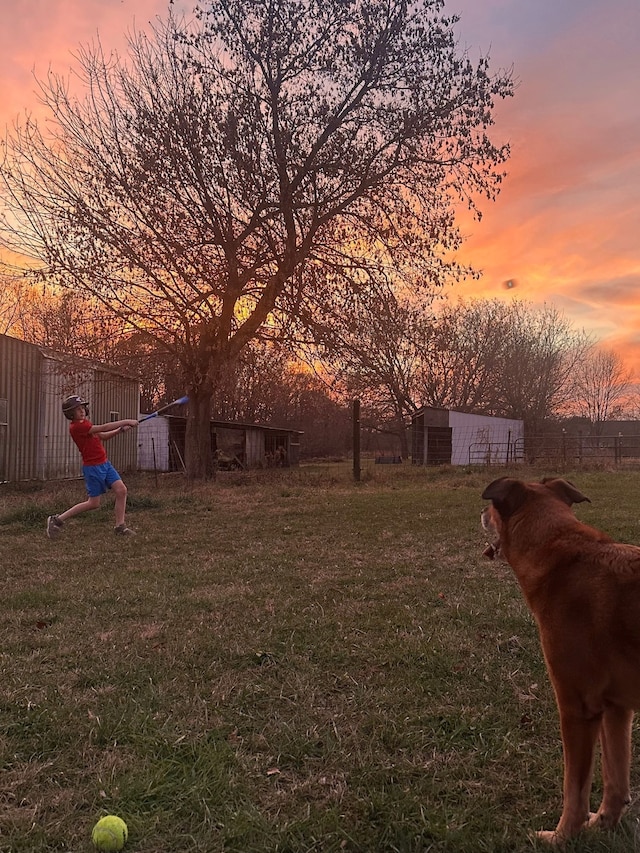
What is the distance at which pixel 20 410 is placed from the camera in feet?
54.4

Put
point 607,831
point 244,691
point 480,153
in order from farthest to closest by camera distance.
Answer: point 480,153 → point 244,691 → point 607,831

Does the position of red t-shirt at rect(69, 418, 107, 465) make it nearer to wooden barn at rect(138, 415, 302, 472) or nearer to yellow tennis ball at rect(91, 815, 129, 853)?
yellow tennis ball at rect(91, 815, 129, 853)

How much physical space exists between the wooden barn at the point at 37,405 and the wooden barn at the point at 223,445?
4960 millimetres

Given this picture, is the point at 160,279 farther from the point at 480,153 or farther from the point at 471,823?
the point at 471,823

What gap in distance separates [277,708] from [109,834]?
1.12 meters

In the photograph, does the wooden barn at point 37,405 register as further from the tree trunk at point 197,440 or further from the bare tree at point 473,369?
the bare tree at point 473,369

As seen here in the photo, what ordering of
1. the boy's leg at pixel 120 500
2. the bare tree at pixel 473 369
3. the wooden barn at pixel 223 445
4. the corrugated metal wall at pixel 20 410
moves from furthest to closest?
the bare tree at pixel 473 369, the wooden barn at pixel 223 445, the corrugated metal wall at pixel 20 410, the boy's leg at pixel 120 500

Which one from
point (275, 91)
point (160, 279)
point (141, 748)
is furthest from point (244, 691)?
point (275, 91)

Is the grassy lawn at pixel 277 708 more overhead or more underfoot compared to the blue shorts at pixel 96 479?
more underfoot

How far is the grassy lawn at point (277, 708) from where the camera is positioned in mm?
1976

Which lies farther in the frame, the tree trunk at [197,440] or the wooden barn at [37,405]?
the tree trunk at [197,440]

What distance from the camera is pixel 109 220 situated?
1503 centimetres

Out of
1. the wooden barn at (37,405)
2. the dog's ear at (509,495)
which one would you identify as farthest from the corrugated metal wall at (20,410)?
the dog's ear at (509,495)

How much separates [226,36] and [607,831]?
61.4 ft
